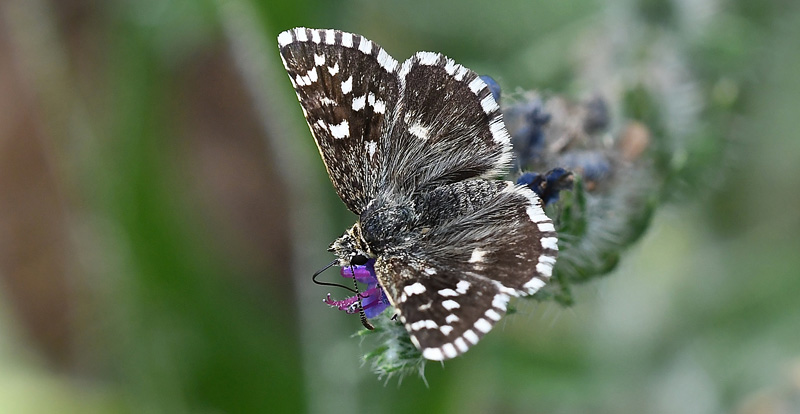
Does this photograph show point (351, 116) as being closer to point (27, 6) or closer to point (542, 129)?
point (542, 129)

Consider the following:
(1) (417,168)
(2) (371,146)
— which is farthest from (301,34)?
(1) (417,168)

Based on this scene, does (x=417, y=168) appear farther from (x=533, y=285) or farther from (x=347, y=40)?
(x=533, y=285)

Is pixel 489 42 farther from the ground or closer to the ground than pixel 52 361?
farther from the ground

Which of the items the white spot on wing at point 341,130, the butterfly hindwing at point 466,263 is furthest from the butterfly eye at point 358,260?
the white spot on wing at point 341,130

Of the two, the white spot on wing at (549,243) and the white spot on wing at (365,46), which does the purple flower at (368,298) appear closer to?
the white spot on wing at (549,243)

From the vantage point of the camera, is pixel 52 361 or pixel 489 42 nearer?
pixel 489 42

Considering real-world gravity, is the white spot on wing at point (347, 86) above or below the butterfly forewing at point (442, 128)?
above

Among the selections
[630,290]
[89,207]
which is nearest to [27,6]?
[89,207]
